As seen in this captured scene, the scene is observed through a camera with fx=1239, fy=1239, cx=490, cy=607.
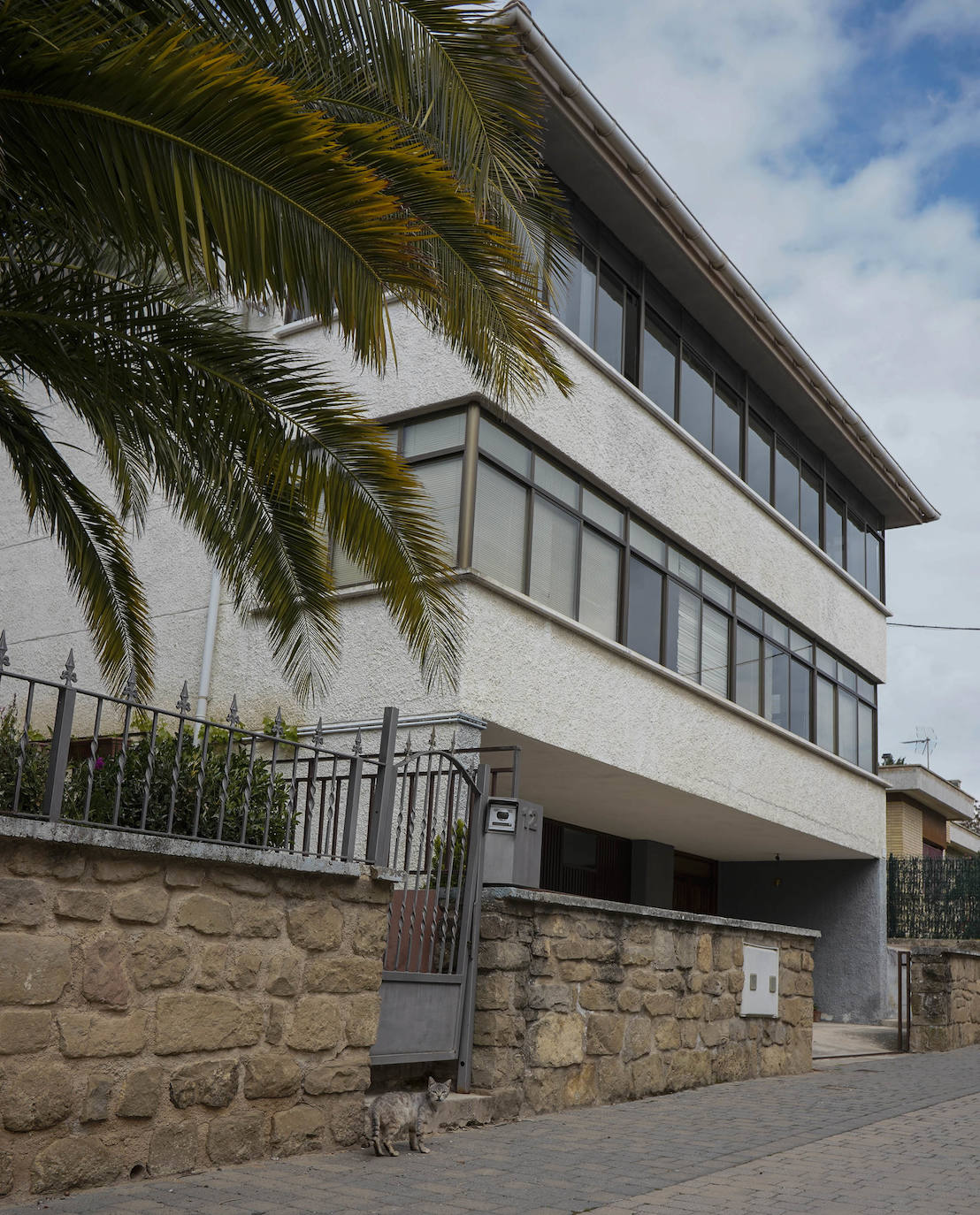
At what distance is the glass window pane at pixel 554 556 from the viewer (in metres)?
12.2

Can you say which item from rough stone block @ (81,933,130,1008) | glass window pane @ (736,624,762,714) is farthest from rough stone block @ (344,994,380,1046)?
glass window pane @ (736,624,762,714)

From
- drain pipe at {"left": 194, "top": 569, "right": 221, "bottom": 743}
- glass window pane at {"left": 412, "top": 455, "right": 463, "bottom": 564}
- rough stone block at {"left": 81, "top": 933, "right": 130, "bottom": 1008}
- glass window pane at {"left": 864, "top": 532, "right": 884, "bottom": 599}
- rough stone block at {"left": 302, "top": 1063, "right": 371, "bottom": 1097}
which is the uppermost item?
glass window pane at {"left": 864, "top": 532, "right": 884, "bottom": 599}

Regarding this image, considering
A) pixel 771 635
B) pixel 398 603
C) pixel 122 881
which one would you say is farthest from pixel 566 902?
pixel 771 635

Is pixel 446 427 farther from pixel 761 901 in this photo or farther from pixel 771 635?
pixel 761 901

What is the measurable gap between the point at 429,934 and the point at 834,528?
14080 millimetres

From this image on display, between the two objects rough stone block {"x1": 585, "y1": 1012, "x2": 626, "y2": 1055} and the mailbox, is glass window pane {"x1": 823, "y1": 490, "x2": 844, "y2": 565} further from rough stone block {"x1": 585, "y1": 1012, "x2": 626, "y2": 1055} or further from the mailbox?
the mailbox

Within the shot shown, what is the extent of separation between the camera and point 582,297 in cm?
1362

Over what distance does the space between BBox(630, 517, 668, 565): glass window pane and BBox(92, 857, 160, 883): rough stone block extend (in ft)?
30.0

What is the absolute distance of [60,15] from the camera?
4777mm

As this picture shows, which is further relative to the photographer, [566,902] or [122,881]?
[566,902]

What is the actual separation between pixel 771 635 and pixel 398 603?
36.3ft

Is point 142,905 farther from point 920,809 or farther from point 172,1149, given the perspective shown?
point 920,809

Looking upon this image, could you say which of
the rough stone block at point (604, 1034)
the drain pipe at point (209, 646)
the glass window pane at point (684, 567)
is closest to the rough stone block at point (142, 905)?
the rough stone block at point (604, 1034)

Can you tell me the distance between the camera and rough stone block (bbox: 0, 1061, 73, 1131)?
190 inches
